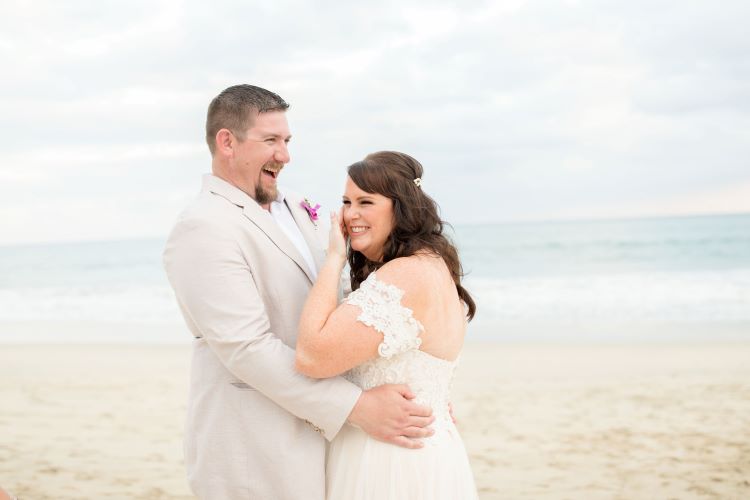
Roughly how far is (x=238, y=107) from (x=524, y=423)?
18.5 feet

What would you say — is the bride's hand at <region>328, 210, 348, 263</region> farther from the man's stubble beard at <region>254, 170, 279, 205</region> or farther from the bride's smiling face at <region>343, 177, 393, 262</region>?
the man's stubble beard at <region>254, 170, 279, 205</region>

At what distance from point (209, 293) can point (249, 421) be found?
0.50 m

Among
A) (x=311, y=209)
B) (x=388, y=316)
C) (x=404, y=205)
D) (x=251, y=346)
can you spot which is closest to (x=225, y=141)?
(x=311, y=209)

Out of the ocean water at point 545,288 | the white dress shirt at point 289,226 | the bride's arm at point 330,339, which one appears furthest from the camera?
the ocean water at point 545,288

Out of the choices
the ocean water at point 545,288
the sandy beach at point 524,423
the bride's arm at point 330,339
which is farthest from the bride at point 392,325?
the sandy beach at point 524,423

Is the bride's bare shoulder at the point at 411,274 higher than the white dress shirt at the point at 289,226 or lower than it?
Answer: lower

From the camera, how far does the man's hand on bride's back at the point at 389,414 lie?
281 cm

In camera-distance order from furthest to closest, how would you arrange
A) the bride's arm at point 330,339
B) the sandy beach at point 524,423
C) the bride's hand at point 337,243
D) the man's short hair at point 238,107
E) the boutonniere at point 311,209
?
the sandy beach at point 524,423
the boutonniere at point 311,209
the man's short hair at point 238,107
the bride's hand at point 337,243
the bride's arm at point 330,339

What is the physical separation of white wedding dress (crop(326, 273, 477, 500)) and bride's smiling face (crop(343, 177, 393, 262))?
24cm

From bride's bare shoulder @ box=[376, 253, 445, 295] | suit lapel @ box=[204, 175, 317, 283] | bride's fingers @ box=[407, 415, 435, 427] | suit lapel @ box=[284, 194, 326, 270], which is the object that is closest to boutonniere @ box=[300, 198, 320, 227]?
suit lapel @ box=[284, 194, 326, 270]

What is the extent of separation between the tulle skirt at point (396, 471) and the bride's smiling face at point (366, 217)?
0.70m

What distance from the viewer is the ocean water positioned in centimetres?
1519

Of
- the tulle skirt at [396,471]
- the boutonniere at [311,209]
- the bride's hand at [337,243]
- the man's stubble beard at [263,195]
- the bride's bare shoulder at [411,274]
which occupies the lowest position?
the tulle skirt at [396,471]

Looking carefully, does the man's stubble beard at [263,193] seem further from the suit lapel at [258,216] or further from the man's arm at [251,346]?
the man's arm at [251,346]
